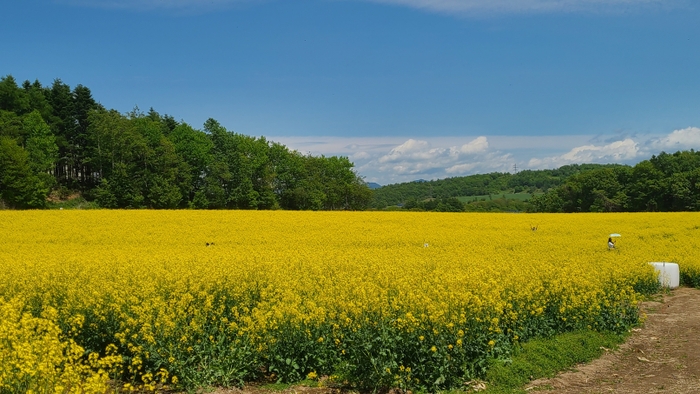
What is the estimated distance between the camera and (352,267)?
16.5m

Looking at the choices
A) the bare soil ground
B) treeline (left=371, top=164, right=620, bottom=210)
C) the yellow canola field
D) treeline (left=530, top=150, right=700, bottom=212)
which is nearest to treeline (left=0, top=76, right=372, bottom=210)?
treeline (left=530, top=150, right=700, bottom=212)

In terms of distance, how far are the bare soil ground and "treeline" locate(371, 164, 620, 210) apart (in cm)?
12853

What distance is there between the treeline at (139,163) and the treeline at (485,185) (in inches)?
2435

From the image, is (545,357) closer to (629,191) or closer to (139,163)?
(139,163)

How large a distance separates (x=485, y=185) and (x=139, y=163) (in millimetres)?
116786

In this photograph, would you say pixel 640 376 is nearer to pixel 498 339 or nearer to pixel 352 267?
pixel 498 339

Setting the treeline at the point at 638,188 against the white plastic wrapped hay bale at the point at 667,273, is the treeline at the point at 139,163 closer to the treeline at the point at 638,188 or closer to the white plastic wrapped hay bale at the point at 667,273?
the treeline at the point at 638,188

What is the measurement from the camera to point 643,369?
9664 millimetres

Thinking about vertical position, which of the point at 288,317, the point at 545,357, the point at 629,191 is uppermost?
the point at 629,191

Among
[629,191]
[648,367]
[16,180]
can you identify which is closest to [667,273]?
[648,367]

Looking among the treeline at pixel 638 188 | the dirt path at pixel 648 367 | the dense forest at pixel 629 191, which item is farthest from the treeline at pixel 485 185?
the dirt path at pixel 648 367

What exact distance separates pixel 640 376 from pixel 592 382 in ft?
3.39

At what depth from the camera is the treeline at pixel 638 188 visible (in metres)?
64.1

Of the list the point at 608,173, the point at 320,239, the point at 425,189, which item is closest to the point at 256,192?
the point at 320,239
